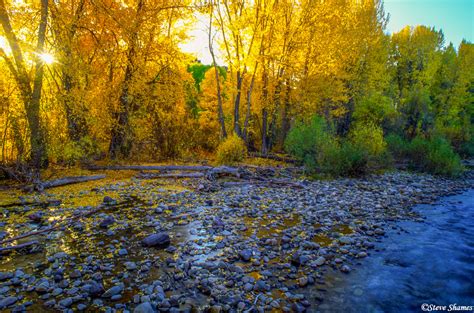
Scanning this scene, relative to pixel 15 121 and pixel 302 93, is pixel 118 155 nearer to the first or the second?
pixel 15 121

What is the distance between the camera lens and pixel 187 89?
1645cm

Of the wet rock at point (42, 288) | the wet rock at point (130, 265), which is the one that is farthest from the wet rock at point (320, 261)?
the wet rock at point (42, 288)

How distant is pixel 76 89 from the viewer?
10883 millimetres

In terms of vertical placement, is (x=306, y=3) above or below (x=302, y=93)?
above

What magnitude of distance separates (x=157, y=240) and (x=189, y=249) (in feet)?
2.05

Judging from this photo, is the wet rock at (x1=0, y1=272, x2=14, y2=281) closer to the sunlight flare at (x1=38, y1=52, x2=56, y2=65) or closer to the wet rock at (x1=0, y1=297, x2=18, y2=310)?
the wet rock at (x1=0, y1=297, x2=18, y2=310)

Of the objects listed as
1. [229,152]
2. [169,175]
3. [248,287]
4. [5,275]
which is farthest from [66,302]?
[229,152]

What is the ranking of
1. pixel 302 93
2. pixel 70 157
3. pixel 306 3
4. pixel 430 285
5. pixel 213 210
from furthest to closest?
1. pixel 302 93
2. pixel 306 3
3. pixel 70 157
4. pixel 213 210
5. pixel 430 285

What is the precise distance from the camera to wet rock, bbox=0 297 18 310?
10.8ft

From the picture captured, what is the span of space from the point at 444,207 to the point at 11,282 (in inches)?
411

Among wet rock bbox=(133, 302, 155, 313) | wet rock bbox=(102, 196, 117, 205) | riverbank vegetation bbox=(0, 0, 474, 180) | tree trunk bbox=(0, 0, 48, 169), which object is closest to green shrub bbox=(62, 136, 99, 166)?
riverbank vegetation bbox=(0, 0, 474, 180)

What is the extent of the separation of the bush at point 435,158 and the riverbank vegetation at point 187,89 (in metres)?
0.07

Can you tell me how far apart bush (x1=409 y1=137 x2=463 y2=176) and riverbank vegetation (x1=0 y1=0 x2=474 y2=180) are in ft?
0.22

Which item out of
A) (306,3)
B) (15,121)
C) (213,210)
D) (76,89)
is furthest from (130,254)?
(306,3)
